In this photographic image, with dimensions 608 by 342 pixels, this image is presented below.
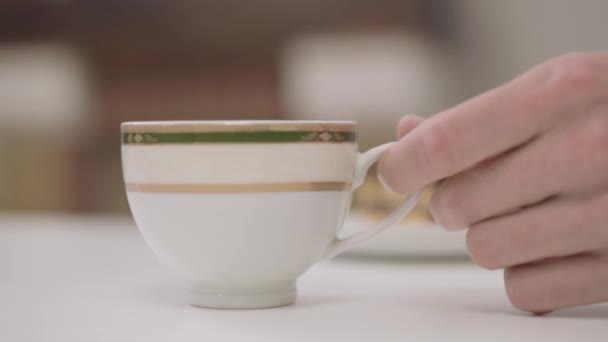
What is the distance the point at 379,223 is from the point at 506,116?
0.44 feet

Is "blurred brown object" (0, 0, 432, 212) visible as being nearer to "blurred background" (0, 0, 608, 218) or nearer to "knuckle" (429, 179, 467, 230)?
"blurred background" (0, 0, 608, 218)

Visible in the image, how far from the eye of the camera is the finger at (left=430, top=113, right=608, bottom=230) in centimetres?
54

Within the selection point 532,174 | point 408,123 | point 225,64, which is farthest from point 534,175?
point 225,64

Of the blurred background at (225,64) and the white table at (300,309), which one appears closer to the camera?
the white table at (300,309)

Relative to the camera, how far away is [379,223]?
621 millimetres

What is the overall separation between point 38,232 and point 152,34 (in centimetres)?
113

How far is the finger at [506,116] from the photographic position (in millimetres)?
538

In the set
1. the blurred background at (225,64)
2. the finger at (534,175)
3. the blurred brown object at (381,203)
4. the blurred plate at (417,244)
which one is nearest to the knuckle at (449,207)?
the finger at (534,175)

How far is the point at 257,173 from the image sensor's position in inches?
22.2

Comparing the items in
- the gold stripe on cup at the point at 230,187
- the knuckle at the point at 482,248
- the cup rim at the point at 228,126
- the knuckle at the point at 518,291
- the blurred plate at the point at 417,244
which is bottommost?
the blurred plate at the point at 417,244

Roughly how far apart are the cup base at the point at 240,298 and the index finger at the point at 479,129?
15 centimetres

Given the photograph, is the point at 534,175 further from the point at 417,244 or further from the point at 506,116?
the point at 417,244

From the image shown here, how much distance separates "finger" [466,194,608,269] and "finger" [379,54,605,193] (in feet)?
0.17

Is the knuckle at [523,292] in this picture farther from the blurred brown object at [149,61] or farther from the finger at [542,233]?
the blurred brown object at [149,61]
